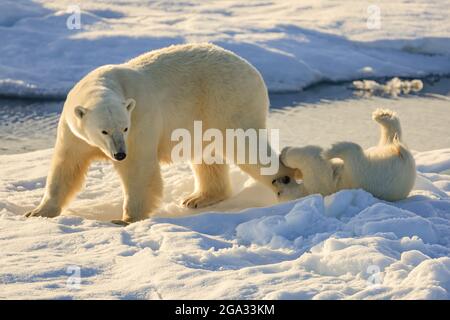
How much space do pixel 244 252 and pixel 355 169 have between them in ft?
4.74

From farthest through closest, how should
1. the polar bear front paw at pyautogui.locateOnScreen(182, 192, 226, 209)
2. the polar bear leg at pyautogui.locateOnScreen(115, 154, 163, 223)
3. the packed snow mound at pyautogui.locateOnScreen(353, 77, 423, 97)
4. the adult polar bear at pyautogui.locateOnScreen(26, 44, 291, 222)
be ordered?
the packed snow mound at pyautogui.locateOnScreen(353, 77, 423, 97)
the polar bear front paw at pyautogui.locateOnScreen(182, 192, 226, 209)
the polar bear leg at pyautogui.locateOnScreen(115, 154, 163, 223)
the adult polar bear at pyautogui.locateOnScreen(26, 44, 291, 222)

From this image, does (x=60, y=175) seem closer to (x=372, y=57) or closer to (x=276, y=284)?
(x=276, y=284)

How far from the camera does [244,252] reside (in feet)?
15.3

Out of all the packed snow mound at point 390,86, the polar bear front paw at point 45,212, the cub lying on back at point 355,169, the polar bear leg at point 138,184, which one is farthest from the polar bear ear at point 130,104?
the packed snow mound at point 390,86

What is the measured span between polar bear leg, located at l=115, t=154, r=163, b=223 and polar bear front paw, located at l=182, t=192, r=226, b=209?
0.68 metres

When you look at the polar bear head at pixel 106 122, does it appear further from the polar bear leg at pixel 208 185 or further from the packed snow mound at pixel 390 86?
the packed snow mound at pixel 390 86

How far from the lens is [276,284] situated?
414 centimetres

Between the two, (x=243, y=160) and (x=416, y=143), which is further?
(x=416, y=143)

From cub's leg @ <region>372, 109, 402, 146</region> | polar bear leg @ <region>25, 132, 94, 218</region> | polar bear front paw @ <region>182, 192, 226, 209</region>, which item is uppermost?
cub's leg @ <region>372, 109, 402, 146</region>

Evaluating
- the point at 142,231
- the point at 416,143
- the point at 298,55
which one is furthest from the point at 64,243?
the point at 298,55

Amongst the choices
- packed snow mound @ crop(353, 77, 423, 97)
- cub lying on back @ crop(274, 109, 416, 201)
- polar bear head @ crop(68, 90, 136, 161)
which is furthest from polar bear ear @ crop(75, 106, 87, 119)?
packed snow mound @ crop(353, 77, 423, 97)

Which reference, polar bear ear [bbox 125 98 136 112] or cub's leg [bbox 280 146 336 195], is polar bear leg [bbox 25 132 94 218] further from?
cub's leg [bbox 280 146 336 195]

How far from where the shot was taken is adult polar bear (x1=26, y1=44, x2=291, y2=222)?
17.4 feet

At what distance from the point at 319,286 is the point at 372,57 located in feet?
38.6
